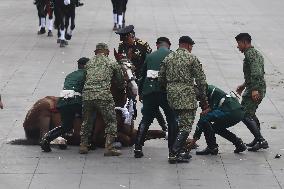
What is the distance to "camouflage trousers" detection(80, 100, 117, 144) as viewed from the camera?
9.61 metres

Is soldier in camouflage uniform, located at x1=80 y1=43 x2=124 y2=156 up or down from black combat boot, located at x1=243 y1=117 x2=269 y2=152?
up

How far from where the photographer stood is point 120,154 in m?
9.93

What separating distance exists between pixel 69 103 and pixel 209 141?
1963 millimetres

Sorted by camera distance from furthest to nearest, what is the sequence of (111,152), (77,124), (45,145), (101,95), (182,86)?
(77,124), (45,145), (111,152), (101,95), (182,86)

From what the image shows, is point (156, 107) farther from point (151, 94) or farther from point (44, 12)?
point (44, 12)

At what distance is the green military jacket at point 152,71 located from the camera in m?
9.59

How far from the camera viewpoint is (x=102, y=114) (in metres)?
9.70

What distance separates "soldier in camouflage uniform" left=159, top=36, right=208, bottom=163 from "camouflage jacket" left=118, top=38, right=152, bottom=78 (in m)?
1.16

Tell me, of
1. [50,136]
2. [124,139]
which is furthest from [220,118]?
[50,136]

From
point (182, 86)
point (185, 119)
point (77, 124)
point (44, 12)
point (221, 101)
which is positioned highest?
point (182, 86)

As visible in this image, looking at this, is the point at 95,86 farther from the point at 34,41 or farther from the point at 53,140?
the point at 34,41

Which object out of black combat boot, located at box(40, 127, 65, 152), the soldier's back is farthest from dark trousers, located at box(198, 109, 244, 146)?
black combat boot, located at box(40, 127, 65, 152)

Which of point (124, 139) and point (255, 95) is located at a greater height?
point (255, 95)

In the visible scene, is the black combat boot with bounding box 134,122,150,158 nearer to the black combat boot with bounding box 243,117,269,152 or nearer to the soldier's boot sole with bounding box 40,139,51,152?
the soldier's boot sole with bounding box 40,139,51,152
